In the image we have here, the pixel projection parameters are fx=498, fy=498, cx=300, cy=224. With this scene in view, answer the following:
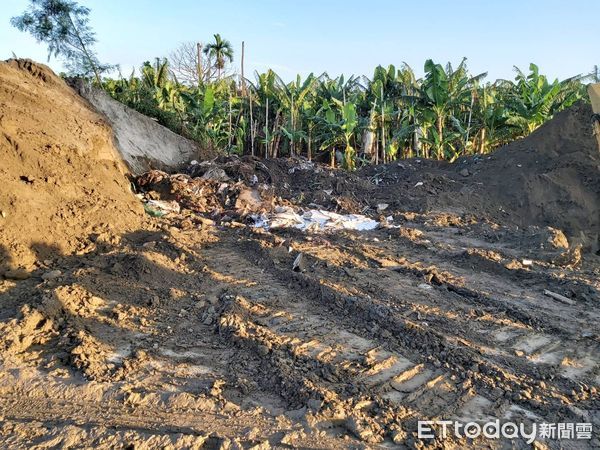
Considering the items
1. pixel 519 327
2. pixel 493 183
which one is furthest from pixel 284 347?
pixel 493 183

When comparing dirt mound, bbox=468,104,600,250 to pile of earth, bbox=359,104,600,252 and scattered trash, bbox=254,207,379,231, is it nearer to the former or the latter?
pile of earth, bbox=359,104,600,252

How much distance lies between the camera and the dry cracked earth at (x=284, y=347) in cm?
316

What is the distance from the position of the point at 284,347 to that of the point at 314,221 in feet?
17.0

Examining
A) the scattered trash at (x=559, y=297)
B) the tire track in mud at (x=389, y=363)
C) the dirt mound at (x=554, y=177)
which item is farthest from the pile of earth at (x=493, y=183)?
the tire track in mud at (x=389, y=363)

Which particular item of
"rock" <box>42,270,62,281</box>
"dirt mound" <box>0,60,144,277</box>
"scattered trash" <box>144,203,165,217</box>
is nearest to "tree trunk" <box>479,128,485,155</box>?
"scattered trash" <box>144,203,165,217</box>

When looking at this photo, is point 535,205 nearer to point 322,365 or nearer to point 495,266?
point 495,266

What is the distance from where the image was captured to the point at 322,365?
12.8ft

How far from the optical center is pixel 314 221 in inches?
364

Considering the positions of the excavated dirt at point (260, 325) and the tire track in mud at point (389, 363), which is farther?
the tire track in mud at point (389, 363)

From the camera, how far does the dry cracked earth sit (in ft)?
10.4

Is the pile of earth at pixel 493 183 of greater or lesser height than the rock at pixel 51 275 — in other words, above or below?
above

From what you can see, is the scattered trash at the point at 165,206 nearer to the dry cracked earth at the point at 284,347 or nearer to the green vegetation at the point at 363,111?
the dry cracked earth at the point at 284,347

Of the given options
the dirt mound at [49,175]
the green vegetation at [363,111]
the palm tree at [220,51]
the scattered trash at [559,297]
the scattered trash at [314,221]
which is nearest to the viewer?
the scattered trash at [559,297]

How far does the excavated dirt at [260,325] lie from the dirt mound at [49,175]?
0.11 feet
